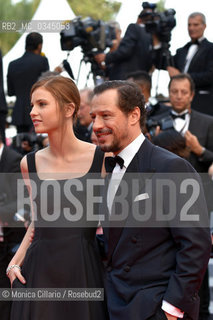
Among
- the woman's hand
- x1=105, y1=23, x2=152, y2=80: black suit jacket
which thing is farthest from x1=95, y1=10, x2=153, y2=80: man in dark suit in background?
the woman's hand

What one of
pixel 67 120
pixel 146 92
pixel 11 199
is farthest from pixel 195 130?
pixel 67 120

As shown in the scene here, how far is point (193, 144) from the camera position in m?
4.48

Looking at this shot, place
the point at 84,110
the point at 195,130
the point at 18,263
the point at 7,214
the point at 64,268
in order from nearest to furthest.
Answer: the point at 64,268 → the point at 18,263 → the point at 7,214 → the point at 195,130 → the point at 84,110

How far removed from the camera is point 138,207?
2.35m

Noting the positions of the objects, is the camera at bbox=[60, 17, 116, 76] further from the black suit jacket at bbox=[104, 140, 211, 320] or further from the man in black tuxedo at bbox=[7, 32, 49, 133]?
the black suit jacket at bbox=[104, 140, 211, 320]

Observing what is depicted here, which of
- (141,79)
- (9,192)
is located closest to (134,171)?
(9,192)

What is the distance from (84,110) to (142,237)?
3.19m

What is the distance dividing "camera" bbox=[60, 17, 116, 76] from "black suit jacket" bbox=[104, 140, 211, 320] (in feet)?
13.5

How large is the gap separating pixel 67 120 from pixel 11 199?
1815 mm

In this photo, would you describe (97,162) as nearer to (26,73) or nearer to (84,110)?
(84,110)

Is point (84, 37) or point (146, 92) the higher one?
point (84, 37)

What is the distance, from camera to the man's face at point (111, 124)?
2396 millimetres

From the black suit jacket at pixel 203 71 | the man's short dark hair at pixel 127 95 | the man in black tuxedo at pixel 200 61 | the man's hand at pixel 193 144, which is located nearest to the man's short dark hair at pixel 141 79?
the man's hand at pixel 193 144

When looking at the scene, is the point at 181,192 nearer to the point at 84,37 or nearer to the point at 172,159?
the point at 172,159
